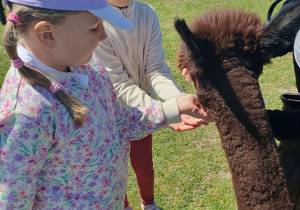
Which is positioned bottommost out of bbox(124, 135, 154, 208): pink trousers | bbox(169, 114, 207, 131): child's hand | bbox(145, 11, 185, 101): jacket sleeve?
bbox(124, 135, 154, 208): pink trousers

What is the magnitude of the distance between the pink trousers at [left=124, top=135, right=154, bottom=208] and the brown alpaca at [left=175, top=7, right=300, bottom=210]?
0.87 metres

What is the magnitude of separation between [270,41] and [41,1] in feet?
2.22

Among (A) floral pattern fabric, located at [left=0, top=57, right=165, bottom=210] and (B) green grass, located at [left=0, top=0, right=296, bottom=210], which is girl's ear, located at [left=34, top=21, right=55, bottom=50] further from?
(B) green grass, located at [left=0, top=0, right=296, bottom=210]

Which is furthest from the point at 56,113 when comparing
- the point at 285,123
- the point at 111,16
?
the point at 285,123

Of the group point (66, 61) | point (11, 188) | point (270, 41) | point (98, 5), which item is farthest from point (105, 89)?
point (270, 41)

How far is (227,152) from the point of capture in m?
1.01

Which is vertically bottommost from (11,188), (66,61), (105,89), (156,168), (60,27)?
(156,168)

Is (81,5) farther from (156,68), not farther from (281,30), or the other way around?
(156,68)

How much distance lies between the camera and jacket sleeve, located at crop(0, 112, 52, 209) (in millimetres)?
941

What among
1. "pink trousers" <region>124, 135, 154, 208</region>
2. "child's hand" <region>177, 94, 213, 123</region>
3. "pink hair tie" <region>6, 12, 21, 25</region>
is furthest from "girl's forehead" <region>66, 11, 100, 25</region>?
"pink trousers" <region>124, 135, 154, 208</region>

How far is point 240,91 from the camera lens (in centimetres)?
97

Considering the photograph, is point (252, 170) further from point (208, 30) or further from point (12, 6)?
point (12, 6)

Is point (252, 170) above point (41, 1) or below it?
below

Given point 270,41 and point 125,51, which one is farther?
point 125,51
